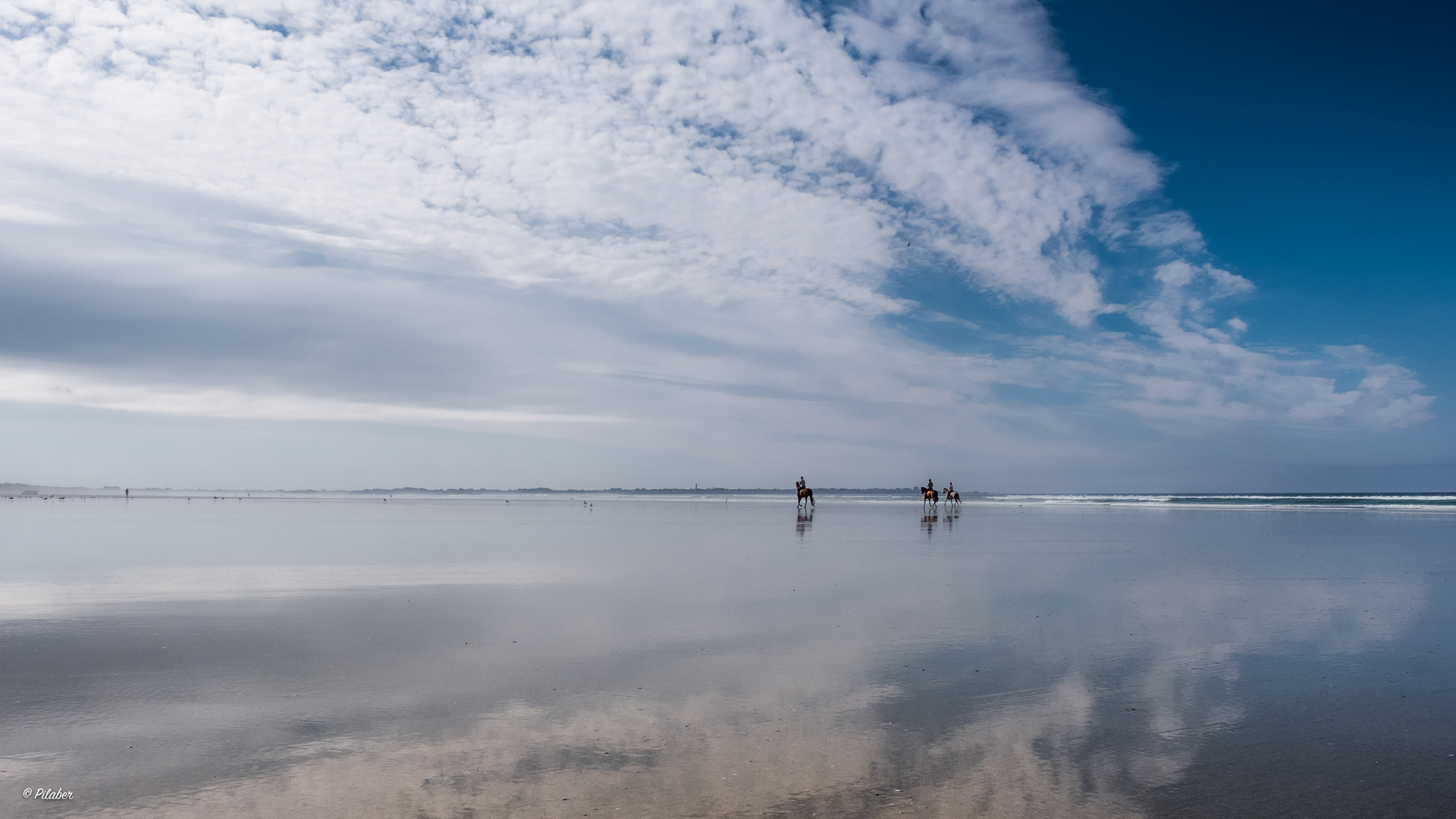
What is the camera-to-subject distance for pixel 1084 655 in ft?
26.0

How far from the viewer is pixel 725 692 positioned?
6.66 metres

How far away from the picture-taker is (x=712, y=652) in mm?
8078

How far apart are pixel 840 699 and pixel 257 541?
1956 cm

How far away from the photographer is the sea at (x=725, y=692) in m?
4.62

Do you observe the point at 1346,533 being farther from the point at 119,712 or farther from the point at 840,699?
the point at 119,712

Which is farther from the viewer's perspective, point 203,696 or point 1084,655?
point 1084,655

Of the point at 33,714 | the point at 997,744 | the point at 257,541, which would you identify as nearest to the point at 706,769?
the point at 997,744

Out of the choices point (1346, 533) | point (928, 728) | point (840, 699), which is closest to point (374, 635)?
point (840, 699)

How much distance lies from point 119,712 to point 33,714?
575 millimetres

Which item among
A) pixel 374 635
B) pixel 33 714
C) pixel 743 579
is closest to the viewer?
pixel 33 714

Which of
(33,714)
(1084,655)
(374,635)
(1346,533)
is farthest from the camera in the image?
(1346,533)

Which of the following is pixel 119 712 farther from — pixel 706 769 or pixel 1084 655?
pixel 1084 655

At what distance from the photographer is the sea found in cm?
462

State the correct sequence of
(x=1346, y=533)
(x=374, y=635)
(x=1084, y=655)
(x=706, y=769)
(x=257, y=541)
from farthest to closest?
(x=1346, y=533), (x=257, y=541), (x=374, y=635), (x=1084, y=655), (x=706, y=769)
